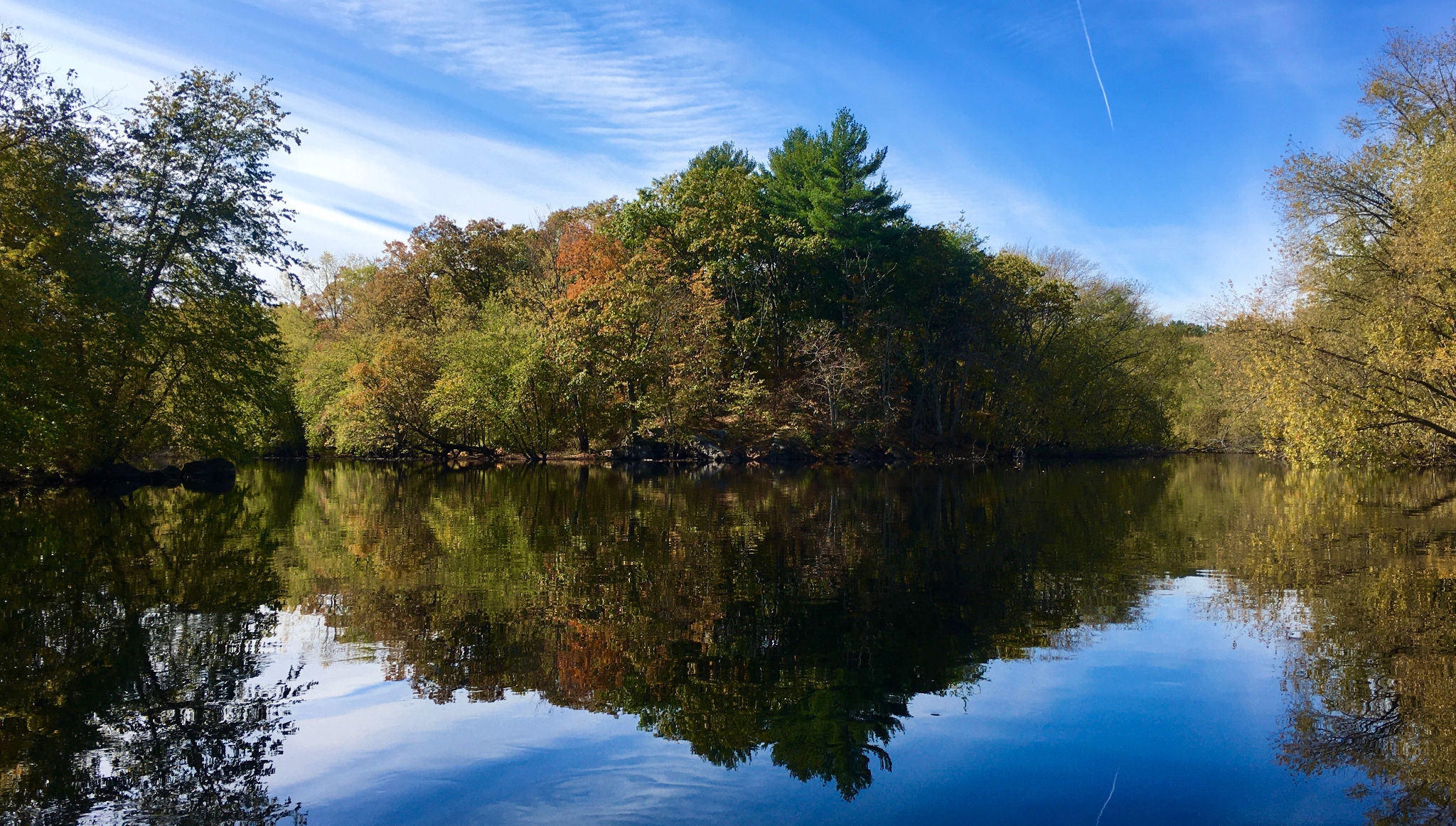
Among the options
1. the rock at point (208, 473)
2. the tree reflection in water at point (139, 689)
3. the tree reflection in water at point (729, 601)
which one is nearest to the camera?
the tree reflection in water at point (139, 689)

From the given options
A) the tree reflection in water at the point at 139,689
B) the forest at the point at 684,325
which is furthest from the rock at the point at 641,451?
the tree reflection in water at the point at 139,689

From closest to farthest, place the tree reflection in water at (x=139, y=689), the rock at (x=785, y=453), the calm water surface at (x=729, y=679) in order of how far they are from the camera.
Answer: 1. the tree reflection in water at (x=139, y=689)
2. the calm water surface at (x=729, y=679)
3. the rock at (x=785, y=453)

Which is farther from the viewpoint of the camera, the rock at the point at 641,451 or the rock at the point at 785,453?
the rock at the point at 641,451

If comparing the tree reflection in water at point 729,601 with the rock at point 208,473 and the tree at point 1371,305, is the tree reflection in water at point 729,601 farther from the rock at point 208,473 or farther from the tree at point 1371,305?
the rock at point 208,473

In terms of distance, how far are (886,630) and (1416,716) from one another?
4.28 meters

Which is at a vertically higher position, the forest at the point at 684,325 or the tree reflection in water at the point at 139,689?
the forest at the point at 684,325

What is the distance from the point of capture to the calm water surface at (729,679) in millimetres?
4910

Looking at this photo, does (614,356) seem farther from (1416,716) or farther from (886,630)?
(1416,716)

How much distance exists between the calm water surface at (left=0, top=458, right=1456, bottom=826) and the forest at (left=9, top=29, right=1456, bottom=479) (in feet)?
22.0

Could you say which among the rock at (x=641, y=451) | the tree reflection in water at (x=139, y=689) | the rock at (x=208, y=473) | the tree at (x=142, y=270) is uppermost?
the tree at (x=142, y=270)

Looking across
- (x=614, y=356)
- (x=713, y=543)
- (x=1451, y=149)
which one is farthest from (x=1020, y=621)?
(x=614, y=356)

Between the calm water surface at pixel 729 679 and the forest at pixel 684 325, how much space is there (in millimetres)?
6691

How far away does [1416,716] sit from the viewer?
595 cm

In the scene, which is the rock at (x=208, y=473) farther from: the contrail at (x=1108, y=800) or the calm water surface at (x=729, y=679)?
the contrail at (x=1108, y=800)
